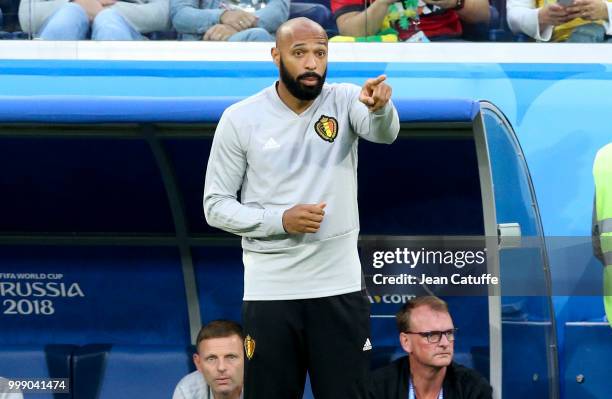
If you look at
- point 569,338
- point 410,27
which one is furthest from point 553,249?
point 410,27

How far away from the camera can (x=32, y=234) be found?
20.7ft

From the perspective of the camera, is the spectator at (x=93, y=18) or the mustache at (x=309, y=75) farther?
the spectator at (x=93, y=18)

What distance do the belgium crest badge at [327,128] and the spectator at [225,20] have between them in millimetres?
2837

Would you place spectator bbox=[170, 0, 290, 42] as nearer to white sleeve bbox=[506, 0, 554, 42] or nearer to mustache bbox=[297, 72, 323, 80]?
white sleeve bbox=[506, 0, 554, 42]

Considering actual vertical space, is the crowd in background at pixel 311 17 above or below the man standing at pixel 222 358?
above

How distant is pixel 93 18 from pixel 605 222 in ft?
9.64

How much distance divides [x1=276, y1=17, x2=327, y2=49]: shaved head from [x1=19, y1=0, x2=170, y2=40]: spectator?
9.74ft

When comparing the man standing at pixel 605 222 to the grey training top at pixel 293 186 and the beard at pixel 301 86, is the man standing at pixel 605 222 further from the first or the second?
the beard at pixel 301 86

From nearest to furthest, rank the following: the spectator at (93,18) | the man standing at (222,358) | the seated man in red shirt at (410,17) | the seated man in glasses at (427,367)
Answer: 1. the seated man in glasses at (427,367)
2. the man standing at (222,358)
3. the seated man in red shirt at (410,17)
4. the spectator at (93,18)

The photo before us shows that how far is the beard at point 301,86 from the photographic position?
12.2 ft

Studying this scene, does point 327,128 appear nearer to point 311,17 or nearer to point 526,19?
point 311,17

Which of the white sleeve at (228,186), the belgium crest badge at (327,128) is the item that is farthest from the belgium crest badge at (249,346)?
the belgium crest badge at (327,128)

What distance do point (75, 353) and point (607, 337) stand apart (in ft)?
8.03

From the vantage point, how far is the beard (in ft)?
12.2
